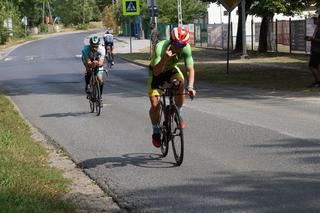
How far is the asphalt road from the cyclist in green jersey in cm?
79

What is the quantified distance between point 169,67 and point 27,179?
2273 millimetres

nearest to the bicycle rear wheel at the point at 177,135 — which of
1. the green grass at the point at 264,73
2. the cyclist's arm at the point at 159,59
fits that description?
the cyclist's arm at the point at 159,59

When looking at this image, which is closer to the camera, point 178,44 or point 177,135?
point 178,44

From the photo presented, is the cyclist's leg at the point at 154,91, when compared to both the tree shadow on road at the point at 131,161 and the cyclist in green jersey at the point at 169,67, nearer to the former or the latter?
the cyclist in green jersey at the point at 169,67

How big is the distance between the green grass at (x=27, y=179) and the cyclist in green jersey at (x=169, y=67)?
59.3 inches

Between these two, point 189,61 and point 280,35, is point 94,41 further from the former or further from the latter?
point 280,35

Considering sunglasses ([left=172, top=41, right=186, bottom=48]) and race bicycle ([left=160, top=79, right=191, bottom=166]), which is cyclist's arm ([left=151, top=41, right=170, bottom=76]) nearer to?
sunglasses ([left=172, top=41, right=186, bottom=48])

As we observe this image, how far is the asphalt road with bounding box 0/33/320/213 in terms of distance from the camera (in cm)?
630

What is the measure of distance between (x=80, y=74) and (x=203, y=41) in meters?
23.7

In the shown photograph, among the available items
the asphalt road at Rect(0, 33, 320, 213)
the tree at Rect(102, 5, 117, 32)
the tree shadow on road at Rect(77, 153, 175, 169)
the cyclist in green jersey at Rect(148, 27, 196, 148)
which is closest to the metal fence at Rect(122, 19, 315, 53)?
the asphalt road at Rect(0, 33, 320, 213)

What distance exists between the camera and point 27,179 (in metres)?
6.91

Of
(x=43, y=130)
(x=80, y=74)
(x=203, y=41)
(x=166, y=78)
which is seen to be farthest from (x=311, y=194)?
(x=203, y=41)

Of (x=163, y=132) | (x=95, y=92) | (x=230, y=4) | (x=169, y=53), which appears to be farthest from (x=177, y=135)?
(x=230, y=4)

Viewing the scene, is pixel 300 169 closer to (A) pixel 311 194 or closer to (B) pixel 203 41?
(A) pixel 311 194
